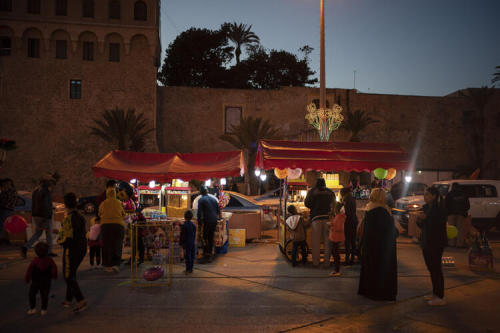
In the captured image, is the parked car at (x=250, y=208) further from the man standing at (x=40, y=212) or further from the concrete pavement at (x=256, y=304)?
the man standing at (x=40, y=212)

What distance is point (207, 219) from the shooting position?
8.63 meters

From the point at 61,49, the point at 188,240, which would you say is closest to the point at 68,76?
the point at 61,49

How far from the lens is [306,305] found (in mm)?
5707

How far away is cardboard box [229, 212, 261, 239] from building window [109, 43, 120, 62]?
21.6 m

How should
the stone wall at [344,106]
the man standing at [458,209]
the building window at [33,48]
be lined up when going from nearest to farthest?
1. the man standing at [458,209]
2. the building window at [33,48]
3. the stone wall at [344,106]

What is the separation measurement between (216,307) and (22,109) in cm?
2791

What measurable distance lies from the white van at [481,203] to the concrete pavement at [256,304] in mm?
4991

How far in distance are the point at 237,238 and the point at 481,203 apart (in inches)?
321

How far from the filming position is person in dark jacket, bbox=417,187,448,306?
18.7 feet

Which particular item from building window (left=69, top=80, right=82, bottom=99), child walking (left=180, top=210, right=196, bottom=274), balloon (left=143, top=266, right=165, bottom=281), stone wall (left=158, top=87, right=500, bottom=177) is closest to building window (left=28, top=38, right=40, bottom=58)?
building window (left=69, top=80, right=82, bottom=99)

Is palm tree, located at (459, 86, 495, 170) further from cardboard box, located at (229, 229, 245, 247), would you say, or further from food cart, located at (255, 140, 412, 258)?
cardboard box, located at (229, 229, 245, 247)

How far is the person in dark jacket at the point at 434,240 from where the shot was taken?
5695mm

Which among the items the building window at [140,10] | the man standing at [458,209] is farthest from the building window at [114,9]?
the man standing at [458,209]

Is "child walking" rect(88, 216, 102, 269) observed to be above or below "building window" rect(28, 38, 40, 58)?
below
